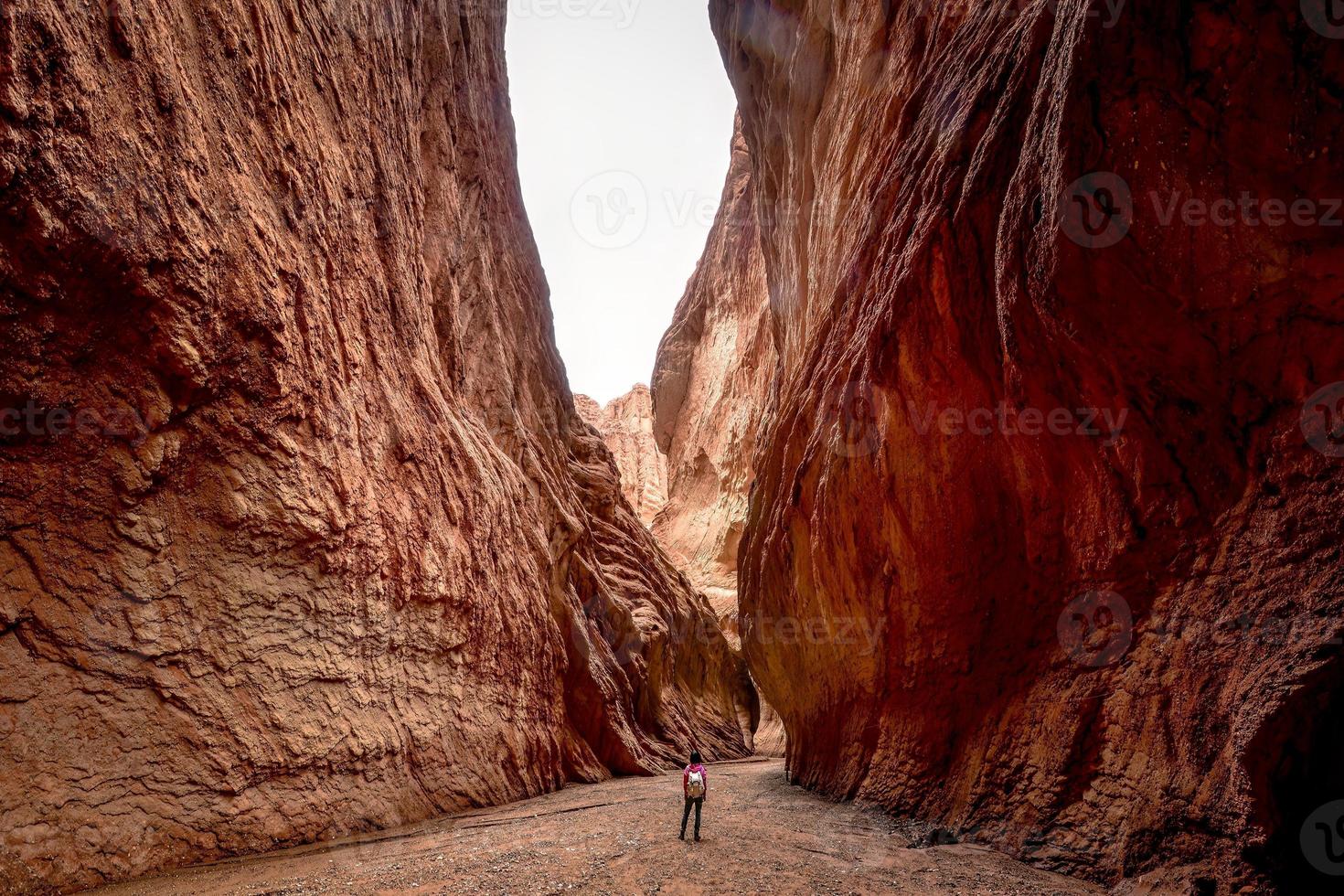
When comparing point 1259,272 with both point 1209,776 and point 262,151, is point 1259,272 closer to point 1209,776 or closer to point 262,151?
point 1209,776

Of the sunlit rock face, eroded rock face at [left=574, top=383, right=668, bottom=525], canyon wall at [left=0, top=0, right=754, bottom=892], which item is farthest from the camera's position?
eroded rock face at [left=574, top=383, right=668, bottom=525]

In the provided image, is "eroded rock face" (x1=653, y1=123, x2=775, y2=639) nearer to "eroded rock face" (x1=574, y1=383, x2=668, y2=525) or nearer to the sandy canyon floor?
"eroded rock face" (x1=574, y1=383, x2=668, y2=525)

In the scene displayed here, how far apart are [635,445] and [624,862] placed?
61.2 m

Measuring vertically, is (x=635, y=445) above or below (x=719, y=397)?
above

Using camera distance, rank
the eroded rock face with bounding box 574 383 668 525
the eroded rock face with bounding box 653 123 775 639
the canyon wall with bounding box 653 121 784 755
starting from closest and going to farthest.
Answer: the canyon wall with bounding box 653 121 784 755
the eroded rock face with bounding box 653 123 775 639
the eroded rock face with bounding box 574 383 668 525

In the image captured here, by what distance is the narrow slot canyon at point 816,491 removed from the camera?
4.45 m

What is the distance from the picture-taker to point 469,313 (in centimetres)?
1411

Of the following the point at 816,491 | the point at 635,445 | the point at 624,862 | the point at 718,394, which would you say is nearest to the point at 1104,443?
the point at 816,491

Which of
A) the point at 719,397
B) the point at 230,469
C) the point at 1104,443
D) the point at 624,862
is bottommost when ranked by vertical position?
the point at 624,862

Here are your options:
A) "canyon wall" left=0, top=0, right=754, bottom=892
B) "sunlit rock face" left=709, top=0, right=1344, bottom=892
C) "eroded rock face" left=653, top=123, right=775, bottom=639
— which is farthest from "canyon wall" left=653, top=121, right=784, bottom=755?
"canyon wall" left=0, top=0, right=754, bottom=892

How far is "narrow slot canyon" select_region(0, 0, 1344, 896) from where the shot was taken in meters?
4.45

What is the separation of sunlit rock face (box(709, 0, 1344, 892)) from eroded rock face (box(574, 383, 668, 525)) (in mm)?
46030

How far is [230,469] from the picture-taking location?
20.2 ft

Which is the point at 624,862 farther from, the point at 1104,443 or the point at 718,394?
the point at 718,394
